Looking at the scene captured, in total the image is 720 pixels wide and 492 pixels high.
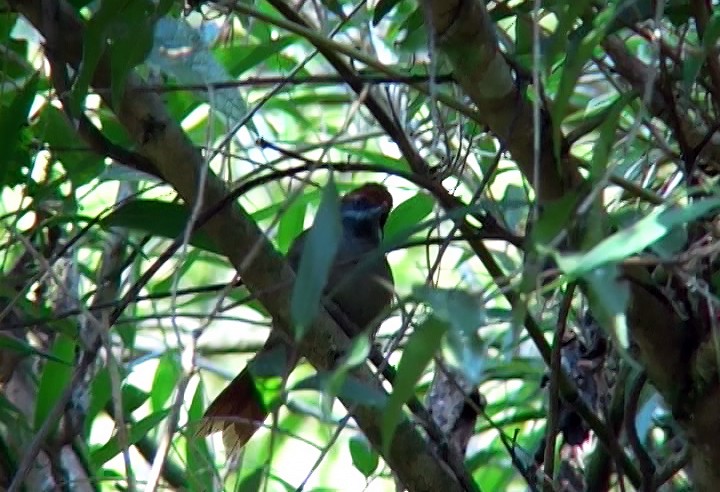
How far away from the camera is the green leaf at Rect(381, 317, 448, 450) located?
748 millimetres

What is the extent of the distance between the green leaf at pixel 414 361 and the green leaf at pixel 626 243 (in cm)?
8

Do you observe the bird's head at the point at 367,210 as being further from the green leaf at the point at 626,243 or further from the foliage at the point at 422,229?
the green leaf at the point at 626,243

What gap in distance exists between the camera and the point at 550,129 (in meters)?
1.13

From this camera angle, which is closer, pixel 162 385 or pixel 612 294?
pixel 612 294

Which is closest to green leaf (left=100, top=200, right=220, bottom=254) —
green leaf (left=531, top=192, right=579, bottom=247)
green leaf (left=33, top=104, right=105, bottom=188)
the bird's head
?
green leaf (left=33, top=104, right=105, bottom=188)

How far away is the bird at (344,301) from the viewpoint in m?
1.31

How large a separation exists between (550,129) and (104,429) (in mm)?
1939

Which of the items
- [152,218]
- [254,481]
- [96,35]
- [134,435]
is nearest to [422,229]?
[254,481]

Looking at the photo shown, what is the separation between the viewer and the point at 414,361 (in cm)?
76

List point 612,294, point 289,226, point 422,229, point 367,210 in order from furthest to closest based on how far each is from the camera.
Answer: point 367,210, point 289,226, point 422,229, point 612,294

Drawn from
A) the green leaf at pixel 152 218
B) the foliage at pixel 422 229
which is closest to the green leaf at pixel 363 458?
the foliage at pixel 422 229

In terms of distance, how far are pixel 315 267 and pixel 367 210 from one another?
1.35m

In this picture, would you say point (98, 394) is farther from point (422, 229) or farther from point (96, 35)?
point (422, 229)

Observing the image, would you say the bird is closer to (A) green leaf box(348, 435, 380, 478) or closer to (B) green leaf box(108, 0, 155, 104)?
(A) green leaf box(348, 435, 380, 478)
